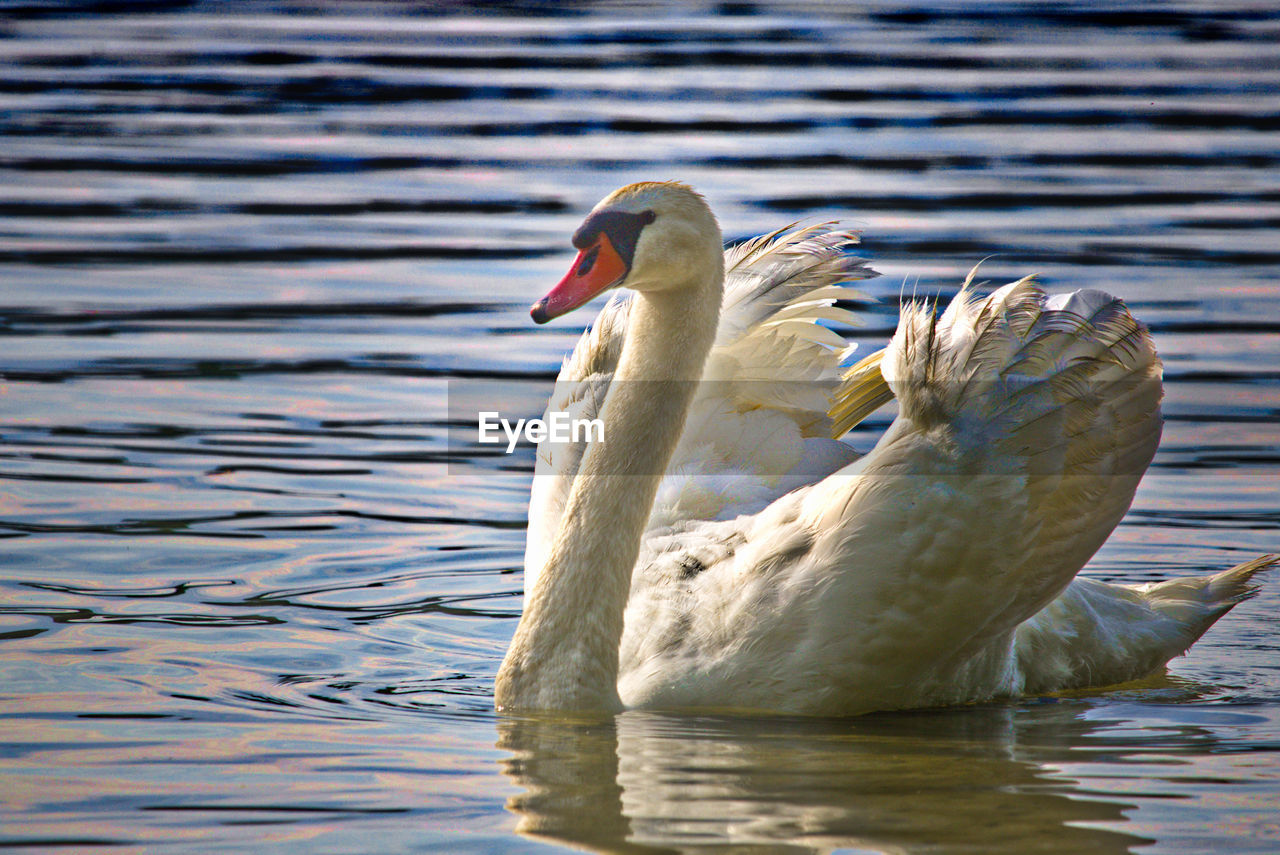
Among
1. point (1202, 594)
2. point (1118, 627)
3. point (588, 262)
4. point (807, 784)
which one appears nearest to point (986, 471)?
point (807, 784)

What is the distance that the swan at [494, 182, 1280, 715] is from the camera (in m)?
6.04

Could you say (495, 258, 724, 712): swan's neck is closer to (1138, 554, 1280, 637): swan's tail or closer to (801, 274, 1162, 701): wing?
(801, 274, 1162, 701): wing

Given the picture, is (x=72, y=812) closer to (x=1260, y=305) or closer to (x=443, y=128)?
(x=1260, y=305)

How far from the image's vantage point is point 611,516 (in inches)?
253

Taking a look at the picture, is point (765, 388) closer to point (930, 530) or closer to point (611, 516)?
point (611, 516)

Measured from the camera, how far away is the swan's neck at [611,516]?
20.6 ft

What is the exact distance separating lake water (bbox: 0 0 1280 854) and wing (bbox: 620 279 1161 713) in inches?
9.4

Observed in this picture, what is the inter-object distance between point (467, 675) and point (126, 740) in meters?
1.36

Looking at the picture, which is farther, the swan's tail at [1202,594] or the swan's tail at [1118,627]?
the swan's tail at [1202,594]

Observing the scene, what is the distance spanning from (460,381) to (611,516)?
16.3 ft

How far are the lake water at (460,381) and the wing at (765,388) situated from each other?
2.72 ft

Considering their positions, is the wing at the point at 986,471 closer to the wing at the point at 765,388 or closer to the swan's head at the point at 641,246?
the swan's head at the point at 641,246

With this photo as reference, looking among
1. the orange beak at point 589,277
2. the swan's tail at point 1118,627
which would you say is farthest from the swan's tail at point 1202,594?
the orange beak at point 589,277

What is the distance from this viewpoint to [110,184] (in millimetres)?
17031
